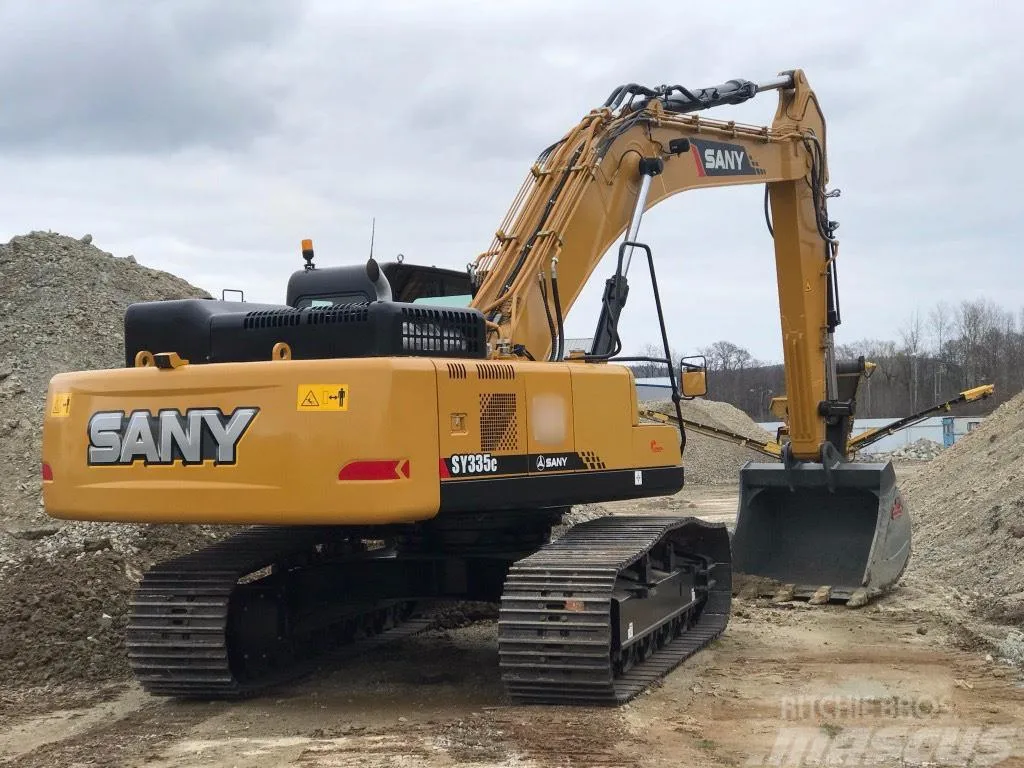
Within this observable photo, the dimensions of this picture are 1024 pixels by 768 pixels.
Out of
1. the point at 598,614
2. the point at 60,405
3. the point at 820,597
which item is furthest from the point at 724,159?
the point at 60,405

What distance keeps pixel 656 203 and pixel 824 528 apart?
3.30 m

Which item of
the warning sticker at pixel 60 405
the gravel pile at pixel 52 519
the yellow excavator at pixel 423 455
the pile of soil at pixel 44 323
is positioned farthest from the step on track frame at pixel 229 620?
the pile of soil at pixel 44 323

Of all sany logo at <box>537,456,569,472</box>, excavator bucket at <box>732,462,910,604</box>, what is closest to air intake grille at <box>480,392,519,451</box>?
sany logo at <box>537,456,569,472</box>

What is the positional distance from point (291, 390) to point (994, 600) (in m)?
5.89

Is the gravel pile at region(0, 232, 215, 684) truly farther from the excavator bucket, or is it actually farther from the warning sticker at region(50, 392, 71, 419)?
the excavator bucket

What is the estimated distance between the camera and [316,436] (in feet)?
19.1

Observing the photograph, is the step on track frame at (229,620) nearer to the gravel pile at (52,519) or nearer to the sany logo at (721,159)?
the gravel pile at (52,519)

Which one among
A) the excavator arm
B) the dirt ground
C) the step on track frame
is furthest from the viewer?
the excavator arm

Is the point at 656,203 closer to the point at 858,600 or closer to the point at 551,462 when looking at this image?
the point at 551,462

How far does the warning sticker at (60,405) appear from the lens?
6.48m

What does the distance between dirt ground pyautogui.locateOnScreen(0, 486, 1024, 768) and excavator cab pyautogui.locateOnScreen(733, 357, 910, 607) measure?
1264 millimetres

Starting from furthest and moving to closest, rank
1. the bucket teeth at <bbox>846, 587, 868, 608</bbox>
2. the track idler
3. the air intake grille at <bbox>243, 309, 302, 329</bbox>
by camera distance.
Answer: the bucket teeth at <bbox>846, 587, 868, 608</bbox>, the air intake grille at <bbox>243, 309, 302, 329</bbox>, the track idler

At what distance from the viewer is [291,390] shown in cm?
589

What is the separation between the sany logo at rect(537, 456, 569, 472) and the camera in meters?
6.60
